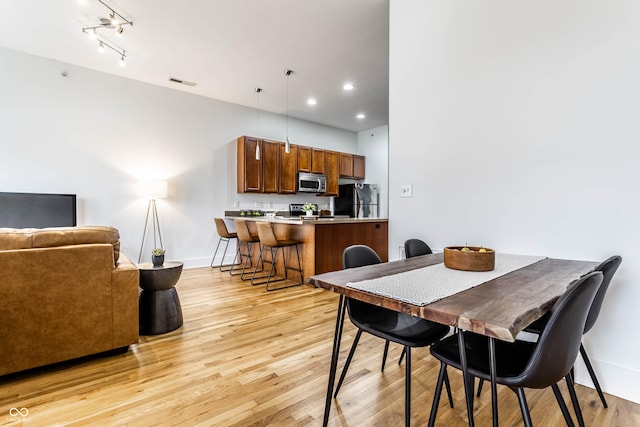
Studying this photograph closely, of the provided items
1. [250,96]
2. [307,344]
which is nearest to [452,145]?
[307,344]

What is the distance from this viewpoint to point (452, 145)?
2447mm

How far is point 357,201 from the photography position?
23.3ft

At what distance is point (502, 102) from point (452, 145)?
433 mm

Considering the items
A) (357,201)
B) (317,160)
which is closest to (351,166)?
(357,201)

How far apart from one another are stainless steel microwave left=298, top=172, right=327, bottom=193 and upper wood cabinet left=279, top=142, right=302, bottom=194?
4.2 inches

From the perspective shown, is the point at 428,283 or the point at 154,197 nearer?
the point at 428,283

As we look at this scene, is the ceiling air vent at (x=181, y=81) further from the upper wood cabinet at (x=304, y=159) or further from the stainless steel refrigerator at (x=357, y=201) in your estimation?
the stainless steel refrigerator at (x=357, y=201)

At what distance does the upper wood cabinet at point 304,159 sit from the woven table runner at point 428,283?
4863 mm

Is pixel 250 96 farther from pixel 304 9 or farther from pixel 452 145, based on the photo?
pixel 452 145

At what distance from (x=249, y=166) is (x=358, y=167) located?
9.45 feet

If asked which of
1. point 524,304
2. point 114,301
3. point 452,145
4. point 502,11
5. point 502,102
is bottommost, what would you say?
point 114,301

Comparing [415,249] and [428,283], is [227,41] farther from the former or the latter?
[428,283]

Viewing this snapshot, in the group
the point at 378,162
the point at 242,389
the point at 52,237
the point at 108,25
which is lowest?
the point at 242,389

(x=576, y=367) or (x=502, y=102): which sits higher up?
(x=502, y=102)
